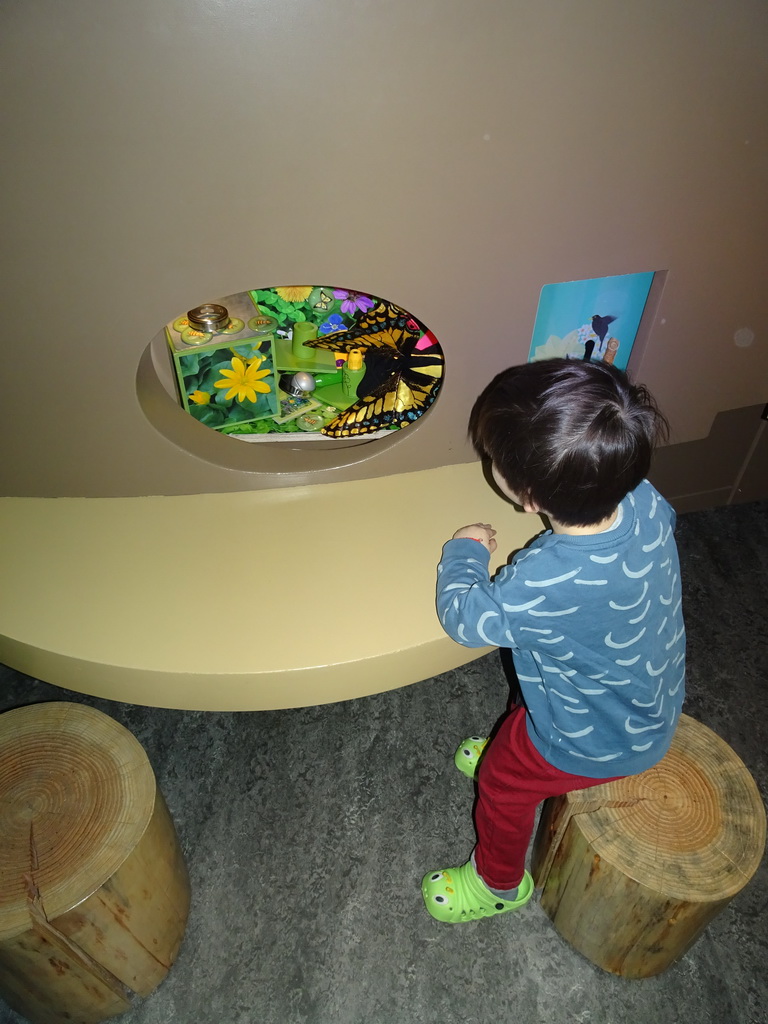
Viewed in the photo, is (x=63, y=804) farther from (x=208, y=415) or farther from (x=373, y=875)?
(x=208, y=415)

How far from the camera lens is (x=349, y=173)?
98 centimetres

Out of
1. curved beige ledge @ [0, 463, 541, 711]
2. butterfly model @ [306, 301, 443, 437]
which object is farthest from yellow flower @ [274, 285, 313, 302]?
curved beige ledge @ [0, 463, 541, 711]

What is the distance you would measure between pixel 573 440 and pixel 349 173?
1.46 feet

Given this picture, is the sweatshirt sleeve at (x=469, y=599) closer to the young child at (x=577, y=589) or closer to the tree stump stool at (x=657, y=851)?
the young child at (x=577, y=589)

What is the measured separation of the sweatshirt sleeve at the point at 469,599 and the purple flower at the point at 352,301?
707 mm

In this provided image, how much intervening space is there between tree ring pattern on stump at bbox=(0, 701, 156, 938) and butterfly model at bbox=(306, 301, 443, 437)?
2.22 ft

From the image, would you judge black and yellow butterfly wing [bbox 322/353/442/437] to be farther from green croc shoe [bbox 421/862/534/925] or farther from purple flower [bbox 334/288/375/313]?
green croc shoe [bbox 421/862/534/925]

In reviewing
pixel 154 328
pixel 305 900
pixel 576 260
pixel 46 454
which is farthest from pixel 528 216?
pixel 305 900

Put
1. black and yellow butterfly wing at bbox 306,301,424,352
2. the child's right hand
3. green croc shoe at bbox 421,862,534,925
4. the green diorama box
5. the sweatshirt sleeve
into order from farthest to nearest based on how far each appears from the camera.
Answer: black and yellow butterfly wing at bbox 306,301,424,352 < the green diorama box < green croc shoe at bbox 421,862,534,925 < the child's right hand < the sweatshirt sleeve

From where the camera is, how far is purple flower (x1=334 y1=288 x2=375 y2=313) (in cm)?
169

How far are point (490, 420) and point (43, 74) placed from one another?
63cm

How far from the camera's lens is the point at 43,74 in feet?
2.78

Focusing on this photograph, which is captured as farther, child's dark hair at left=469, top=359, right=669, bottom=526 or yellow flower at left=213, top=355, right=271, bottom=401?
yellow flower at left=213, top=355, right=271, bottom=401

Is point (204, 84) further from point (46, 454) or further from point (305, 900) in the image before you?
point (305, 900)
